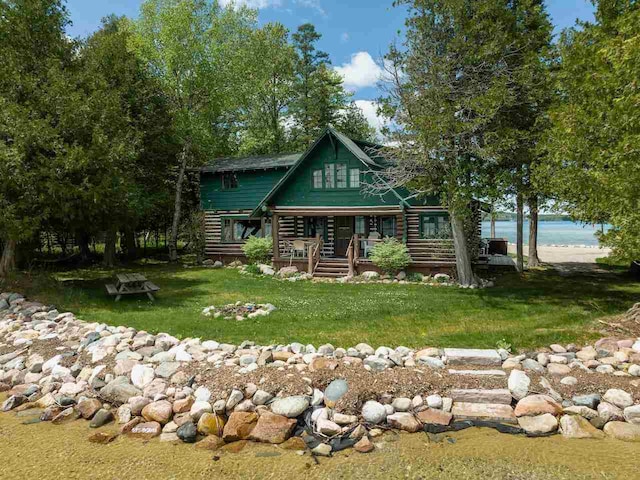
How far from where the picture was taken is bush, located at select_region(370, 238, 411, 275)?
16.6 meters

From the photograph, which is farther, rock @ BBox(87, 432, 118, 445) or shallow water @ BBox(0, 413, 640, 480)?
rock @ BBox(87, 432, 118, 445)

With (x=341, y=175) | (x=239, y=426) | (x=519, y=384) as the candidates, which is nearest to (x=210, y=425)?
(x=239, y=426)

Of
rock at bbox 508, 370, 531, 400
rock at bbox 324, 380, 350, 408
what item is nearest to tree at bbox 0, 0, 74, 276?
rock at bbox 324, 380, 350, 408

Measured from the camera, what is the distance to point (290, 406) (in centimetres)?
594

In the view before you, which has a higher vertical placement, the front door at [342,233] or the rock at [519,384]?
the front door at [342,233]

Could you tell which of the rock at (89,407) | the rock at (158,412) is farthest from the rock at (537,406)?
the rock at (89,407)

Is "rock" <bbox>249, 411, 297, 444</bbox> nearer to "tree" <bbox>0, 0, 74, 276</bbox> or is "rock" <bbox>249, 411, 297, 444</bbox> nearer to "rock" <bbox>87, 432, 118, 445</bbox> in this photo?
"rock" <bbox>87, 432, 118, 445</bbox>

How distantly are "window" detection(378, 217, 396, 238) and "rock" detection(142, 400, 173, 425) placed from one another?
15.8 metres

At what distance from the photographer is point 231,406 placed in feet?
19.9

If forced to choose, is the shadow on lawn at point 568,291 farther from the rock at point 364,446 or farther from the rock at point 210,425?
the rock at point 210,425

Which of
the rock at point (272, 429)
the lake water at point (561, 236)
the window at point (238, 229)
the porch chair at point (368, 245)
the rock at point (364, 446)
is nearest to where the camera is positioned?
the rock at point (364, 446)

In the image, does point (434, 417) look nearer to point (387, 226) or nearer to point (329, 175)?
point (329, 175)

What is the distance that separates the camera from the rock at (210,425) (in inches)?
225

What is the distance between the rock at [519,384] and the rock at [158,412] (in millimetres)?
5051
